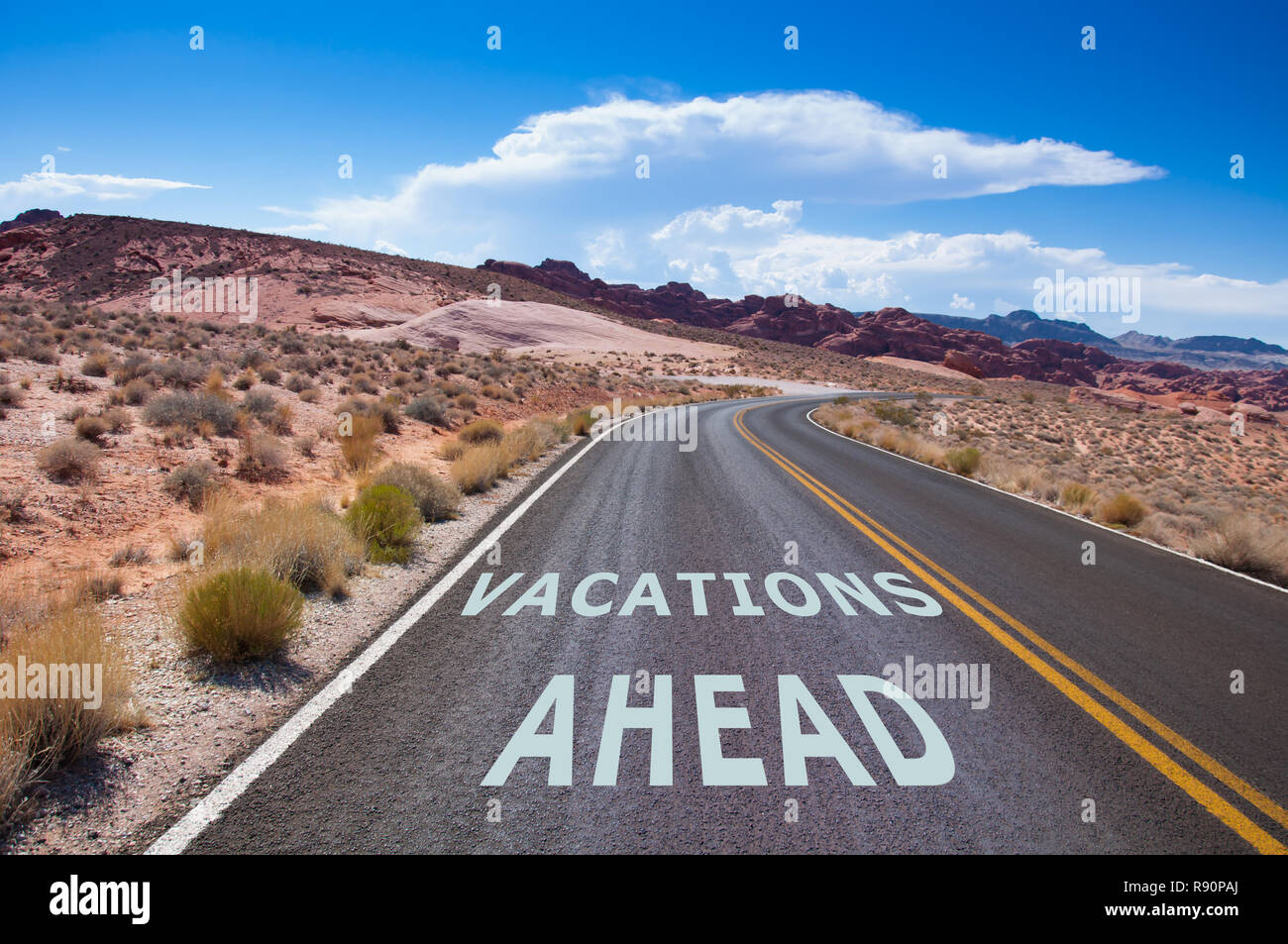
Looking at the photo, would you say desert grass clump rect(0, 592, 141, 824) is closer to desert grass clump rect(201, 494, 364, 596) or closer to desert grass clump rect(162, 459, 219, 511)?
desert grass clump rect(201, 494, 364, 596)

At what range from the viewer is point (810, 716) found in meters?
3.81

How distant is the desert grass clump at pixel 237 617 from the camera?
433cm

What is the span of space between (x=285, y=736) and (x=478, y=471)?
7268mm

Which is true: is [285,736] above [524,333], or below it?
below

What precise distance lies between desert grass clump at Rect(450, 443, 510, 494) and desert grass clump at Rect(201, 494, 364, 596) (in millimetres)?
3432

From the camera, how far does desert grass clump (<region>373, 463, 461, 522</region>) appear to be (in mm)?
8531

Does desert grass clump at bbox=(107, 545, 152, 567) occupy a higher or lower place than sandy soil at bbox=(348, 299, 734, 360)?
lower

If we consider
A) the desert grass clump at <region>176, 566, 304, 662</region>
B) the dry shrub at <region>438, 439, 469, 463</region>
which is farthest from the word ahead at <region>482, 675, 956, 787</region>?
the dry shrub at <region>438, 439, 469, 463</region>

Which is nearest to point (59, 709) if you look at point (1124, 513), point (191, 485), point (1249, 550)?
point (191, 485)

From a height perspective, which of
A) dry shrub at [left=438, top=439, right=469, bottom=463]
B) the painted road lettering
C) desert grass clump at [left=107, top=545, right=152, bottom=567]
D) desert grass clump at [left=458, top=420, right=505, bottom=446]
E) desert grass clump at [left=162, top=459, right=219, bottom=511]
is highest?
desert grass clump at [left=458, top=420, right=505, bottom=446]

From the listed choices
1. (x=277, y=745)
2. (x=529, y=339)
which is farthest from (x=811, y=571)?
(x=529, y=339)

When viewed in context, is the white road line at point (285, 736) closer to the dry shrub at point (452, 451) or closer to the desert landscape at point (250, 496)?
the desert landscape at point (250, 496)

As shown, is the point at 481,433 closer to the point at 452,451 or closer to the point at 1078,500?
the point at 452,451
